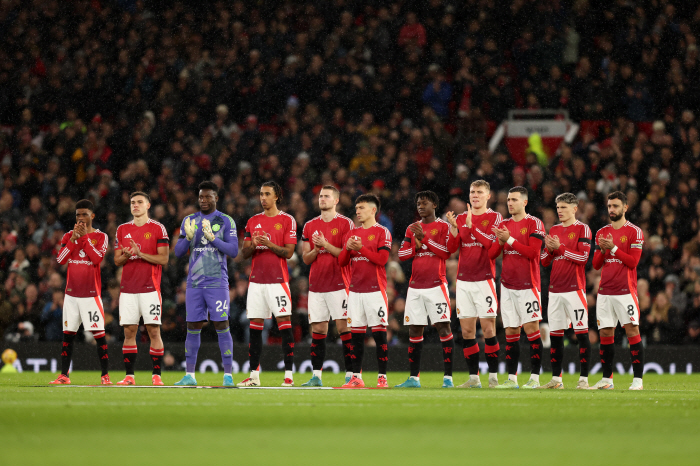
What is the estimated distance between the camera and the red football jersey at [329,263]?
12.6 meters

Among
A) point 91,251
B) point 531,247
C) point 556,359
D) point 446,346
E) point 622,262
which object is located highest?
point 91,251

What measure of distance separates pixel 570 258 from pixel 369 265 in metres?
2.67

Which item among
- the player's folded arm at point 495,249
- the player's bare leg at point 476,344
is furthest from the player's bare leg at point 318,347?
the player's folded arm at point 495,249

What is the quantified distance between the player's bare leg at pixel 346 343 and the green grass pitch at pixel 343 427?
172 cm

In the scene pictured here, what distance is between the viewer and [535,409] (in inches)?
341

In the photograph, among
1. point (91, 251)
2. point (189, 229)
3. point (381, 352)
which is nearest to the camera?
point (381, 352)

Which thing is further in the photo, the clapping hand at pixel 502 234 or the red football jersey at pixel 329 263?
the red football jersey at pixel 329 263

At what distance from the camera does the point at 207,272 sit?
12648 mm

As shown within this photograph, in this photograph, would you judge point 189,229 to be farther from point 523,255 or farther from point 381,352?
point 523,255

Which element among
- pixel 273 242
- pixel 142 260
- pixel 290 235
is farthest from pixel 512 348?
pixel 142 260

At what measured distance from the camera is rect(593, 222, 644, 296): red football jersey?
12.5 metres

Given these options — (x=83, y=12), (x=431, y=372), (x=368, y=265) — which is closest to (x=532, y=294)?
(x=368, y=265)

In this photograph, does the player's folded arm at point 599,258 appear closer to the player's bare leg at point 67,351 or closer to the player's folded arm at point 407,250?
the player's folded arm at point 407,250

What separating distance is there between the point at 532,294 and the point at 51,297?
9.89m
